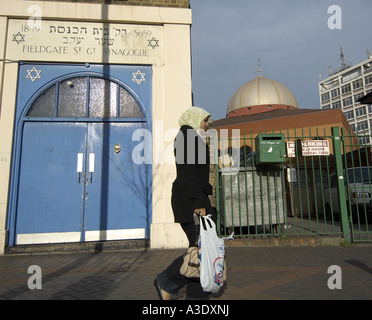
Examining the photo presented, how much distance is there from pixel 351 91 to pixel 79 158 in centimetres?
9701

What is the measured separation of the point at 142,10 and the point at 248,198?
484cm

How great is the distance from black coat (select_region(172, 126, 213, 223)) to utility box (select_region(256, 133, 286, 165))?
307 centimetres

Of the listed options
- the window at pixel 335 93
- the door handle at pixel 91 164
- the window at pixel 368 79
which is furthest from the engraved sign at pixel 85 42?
the window at pixel 335 93

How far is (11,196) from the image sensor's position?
18.0 ft

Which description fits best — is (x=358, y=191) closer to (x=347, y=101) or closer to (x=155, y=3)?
(x=155, y=3)

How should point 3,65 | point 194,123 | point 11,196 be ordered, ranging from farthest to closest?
point 3,65, point 11,196, point 194,123

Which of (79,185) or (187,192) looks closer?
(187,192)

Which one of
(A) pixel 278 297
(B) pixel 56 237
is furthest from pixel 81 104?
(A) pixel 278 297

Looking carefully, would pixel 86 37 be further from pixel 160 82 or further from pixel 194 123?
pixel 194 123

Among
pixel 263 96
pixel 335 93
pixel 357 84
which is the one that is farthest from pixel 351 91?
pixel 263 96

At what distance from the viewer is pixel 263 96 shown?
33562 mm

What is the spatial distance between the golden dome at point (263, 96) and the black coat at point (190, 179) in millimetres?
31983

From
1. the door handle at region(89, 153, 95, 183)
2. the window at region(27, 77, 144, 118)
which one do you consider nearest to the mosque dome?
the window at region(27, 77, 144, 118)

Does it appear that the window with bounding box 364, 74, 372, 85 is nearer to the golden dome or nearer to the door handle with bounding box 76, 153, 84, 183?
the golden dome
